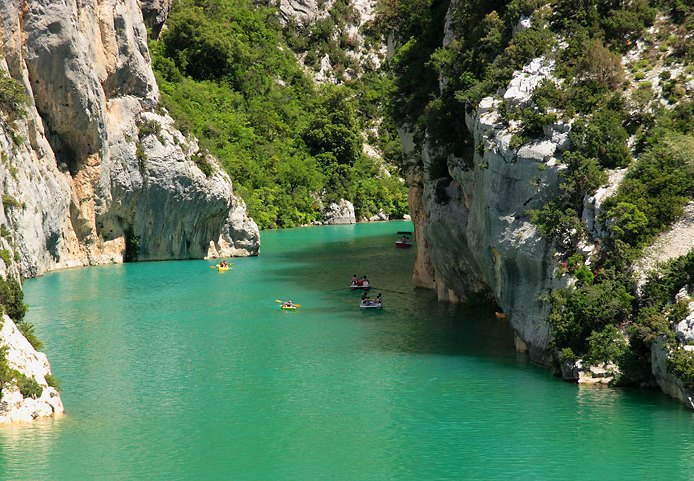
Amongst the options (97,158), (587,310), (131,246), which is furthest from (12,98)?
(587,310)

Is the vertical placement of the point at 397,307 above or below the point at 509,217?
below

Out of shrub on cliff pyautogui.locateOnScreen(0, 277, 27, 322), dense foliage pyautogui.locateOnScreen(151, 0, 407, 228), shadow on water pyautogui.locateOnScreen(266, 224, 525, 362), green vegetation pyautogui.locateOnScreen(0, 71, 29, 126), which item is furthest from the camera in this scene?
dense foliage pyautogui.locateOnScreen(151, 0, 407, 228)

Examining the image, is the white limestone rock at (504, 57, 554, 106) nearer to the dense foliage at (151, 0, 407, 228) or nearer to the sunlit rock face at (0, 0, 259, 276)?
the sunlit rock face at (0, 0, 259, 276)

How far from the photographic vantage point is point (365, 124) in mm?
144250

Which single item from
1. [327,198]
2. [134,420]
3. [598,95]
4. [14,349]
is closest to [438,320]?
[598,95]

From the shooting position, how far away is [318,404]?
36.1 metres

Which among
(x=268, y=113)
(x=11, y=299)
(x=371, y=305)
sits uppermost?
(x=268, y=113)

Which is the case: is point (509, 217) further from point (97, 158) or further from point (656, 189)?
point (97, 158)

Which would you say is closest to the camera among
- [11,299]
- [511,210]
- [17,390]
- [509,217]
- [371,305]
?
[17,390]

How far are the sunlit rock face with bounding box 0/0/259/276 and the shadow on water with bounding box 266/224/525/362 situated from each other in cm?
873

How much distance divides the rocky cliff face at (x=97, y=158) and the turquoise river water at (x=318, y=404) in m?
12.6

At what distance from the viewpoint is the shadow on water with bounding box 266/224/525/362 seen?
4638 centimetres

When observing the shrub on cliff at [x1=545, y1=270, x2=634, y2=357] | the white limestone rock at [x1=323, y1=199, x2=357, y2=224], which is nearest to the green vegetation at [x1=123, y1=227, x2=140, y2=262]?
the shrub on cliff at [x1=545, y1=270, x2=634, y2=357]

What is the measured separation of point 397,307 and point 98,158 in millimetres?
30466
